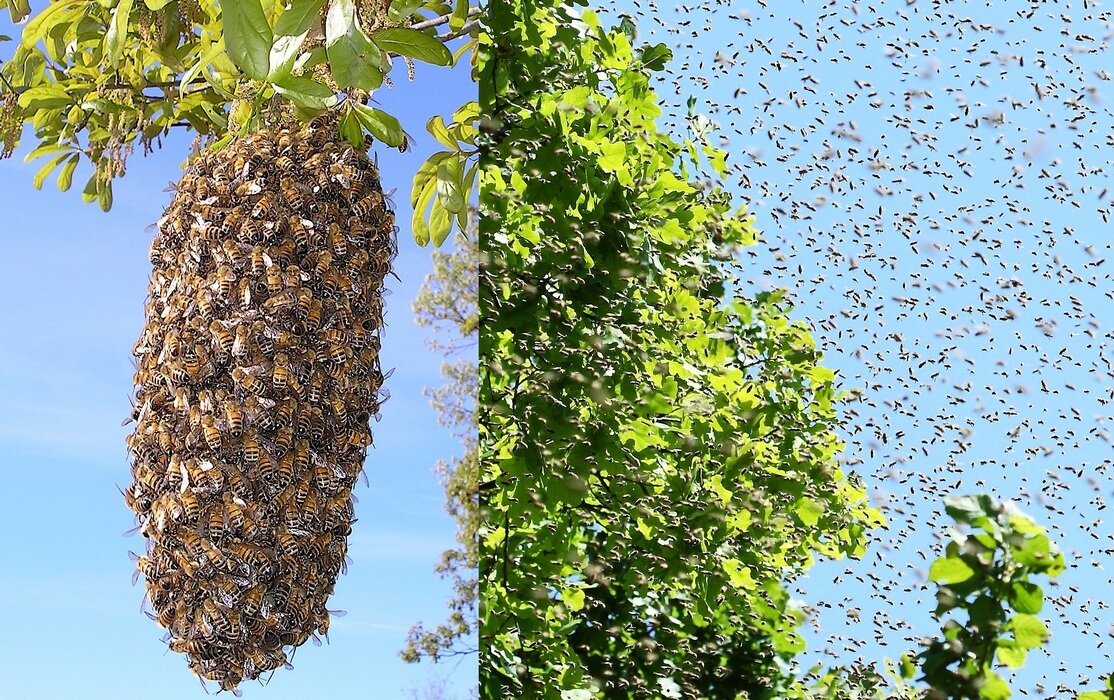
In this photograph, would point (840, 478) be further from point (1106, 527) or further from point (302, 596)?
point (302, 596)

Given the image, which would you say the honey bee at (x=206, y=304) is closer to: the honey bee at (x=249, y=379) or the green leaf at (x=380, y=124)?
the honey bee at (x=249, y=379)

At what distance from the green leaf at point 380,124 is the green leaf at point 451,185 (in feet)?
1.07

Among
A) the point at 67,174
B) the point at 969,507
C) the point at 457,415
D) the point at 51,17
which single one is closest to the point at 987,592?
the point at 969,507

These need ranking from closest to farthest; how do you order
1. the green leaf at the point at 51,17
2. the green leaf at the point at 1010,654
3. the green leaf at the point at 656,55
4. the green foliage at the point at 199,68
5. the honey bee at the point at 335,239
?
1. the green leaf at the point at 1010,654
2. the green foliage at the point at 199,68
3. the honey bee at the point at 335,239
4. the green leaf at the point at 51,17
5. the green leaf at the point at 656,55

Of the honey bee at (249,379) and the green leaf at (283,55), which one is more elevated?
the green leaf at (283,55)

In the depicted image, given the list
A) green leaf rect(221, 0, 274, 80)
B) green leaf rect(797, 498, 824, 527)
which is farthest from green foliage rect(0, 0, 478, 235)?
green leaf rect(797, 498, 824, 527)

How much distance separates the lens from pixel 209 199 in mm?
1897

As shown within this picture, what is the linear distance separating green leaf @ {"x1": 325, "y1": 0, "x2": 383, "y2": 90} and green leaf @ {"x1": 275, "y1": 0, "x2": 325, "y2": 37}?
0.07m

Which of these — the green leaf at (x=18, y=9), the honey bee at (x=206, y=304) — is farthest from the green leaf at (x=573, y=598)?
the green leaf at (x=18, y=9)

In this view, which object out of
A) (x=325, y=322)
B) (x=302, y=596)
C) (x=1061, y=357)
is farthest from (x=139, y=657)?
(x=1061, y=357)

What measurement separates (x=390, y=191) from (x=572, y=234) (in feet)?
2.11

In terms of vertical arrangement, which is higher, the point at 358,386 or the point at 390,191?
the point at 390,191

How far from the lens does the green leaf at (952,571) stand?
1.51 metres

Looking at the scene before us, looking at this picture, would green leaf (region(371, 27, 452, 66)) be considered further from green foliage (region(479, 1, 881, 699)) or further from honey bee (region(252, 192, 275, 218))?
green foliage (region(479, 1, 881, 699))
